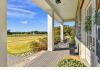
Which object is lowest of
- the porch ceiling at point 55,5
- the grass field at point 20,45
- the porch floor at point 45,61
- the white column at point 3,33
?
the porch floor at point 45,61

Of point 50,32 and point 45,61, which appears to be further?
point 50,32

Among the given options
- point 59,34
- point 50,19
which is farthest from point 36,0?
point 59,34

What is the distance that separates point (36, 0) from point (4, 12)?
606 cm

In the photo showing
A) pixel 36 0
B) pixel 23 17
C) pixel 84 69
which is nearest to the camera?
pixel 84 69

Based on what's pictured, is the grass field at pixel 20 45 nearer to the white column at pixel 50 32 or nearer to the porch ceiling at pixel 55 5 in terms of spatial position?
the white column at pixel 50 32

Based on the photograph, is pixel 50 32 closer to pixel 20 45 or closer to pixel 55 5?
→ pixel 55 5

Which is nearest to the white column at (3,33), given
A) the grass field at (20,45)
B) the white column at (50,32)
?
the grass field at (20,45)

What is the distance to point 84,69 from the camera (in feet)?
4.51

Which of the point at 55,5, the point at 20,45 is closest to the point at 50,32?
the point at 55,5

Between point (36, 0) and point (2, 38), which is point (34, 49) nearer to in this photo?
point (36, 0)

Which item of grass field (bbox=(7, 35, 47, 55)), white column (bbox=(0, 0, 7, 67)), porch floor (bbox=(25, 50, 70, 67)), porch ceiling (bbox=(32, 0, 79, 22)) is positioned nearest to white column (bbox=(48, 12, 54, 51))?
porch ceiling (bbox=(32, 0, 79, 22))

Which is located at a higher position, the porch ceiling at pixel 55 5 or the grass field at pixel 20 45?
the porch ceiling at pixel 55 5

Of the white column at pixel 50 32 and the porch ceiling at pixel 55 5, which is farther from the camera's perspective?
the white column at pixel 50 32

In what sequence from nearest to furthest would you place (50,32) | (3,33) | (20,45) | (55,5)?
(3,33) < (20,45) < (55,5) < (50,32)
